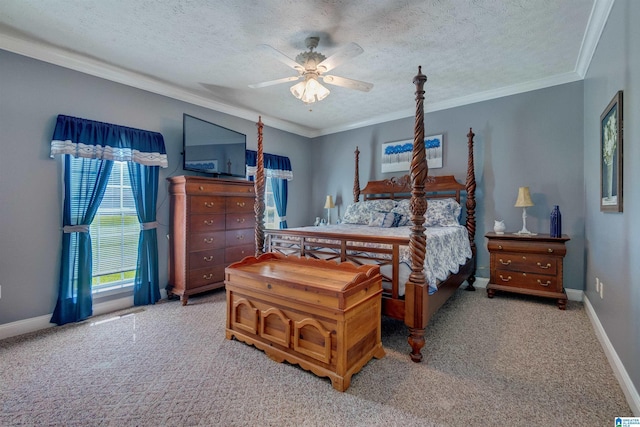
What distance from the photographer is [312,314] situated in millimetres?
1939

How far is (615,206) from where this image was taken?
200 centimetres

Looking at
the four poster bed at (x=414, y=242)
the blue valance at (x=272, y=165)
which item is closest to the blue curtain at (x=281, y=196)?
the blue valance at (x=272, y=165)

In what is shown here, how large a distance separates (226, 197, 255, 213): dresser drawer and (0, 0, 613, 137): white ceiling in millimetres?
1454

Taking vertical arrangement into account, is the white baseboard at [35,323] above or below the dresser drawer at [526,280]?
below

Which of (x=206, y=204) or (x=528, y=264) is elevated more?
(x=206, y=204)

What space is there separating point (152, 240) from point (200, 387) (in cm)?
222

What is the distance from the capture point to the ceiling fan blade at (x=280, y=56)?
2189 millimetres

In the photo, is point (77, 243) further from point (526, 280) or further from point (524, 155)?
point (524, 155)

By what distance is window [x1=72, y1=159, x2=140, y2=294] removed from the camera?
10.4ft

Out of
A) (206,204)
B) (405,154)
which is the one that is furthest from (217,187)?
(405,154)

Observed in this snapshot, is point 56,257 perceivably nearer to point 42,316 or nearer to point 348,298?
point 42,316

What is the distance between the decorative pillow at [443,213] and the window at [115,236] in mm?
3724

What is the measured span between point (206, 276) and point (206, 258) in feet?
0.75

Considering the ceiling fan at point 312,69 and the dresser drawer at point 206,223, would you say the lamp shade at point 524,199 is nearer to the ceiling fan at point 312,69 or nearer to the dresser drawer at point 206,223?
the ceiling fan at point 312,69
